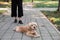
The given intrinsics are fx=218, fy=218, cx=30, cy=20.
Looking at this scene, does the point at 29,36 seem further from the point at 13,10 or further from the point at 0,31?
the point at 13,10

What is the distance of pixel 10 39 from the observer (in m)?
6.62

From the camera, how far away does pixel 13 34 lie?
7.34 meters

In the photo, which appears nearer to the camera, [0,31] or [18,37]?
[18,37]

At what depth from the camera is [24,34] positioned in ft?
23.8

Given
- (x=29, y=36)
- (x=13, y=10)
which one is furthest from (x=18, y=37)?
(x=13, y=10)

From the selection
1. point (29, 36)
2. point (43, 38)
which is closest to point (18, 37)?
point (29, 36)

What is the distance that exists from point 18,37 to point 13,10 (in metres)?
2.93

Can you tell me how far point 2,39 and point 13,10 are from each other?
3.21 m

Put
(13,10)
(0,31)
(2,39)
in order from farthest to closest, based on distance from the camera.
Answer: (13,10)
(0,31)
(2,39)

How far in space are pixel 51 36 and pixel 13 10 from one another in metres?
3.14

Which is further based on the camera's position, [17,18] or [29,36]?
[17,18]

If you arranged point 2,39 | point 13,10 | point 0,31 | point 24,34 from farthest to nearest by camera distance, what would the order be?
point 13,10, point 0,31, point 24,34, point 2,39

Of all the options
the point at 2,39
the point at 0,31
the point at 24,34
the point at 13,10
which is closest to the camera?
the point at 2,39

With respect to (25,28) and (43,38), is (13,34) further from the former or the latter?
(43,38)
